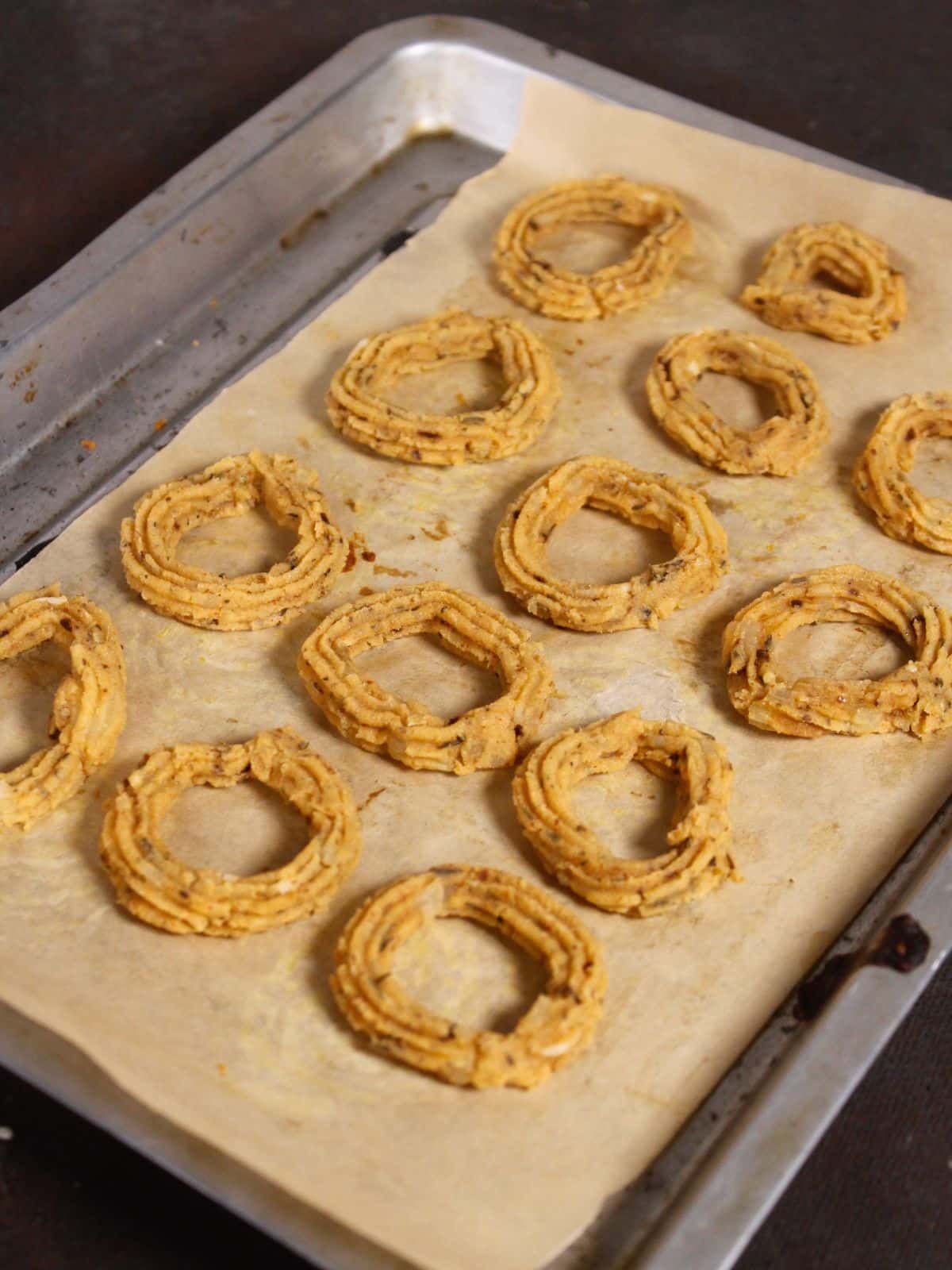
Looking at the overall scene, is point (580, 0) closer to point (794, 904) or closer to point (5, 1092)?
point (794, 904)

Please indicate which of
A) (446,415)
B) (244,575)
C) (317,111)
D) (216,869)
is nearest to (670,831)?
(216,869)

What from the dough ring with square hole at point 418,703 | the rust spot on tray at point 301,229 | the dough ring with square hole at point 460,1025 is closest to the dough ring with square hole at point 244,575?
the dough ring with square hole at point 418,703

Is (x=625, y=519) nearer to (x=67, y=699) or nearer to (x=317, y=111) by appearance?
(x=67, y=699)

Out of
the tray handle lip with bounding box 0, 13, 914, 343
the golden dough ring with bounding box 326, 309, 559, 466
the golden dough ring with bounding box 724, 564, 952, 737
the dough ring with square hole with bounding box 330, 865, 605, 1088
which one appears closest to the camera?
the dough ring with square hole with bounding box 330, 865, 605, 1088

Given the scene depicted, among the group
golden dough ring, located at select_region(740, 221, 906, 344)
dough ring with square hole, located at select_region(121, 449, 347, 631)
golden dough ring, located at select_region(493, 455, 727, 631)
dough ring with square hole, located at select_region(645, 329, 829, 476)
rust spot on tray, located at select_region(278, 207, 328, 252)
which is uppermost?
golden dough ring, located at select_region(740, 221, 906, 344)

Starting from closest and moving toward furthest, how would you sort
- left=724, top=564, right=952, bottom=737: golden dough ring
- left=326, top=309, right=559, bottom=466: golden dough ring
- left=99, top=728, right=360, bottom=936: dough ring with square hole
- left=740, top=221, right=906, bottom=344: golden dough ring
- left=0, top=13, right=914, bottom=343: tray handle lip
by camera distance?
left=99, top=728, right=360, bottom=936: dough ring with square hole < left=724, top=564, right=952, bottom=737: golden dough ring < left=326, top=309, right=559, bottom=466: golden dough ring < left=0, top=13, right=914, bottom=343: tray handle lip < left=740, top=221, right=906, bottom=344: golden dough ring

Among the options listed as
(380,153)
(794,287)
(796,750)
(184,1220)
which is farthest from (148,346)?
(184,1220)

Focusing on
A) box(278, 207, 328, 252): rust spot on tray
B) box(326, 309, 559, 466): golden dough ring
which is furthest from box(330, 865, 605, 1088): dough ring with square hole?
box(278, 207, 328, 252): rust spot on tray

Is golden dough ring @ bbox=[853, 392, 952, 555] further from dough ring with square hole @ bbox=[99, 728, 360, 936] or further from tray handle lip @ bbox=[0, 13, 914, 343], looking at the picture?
dough ring with square hole @ bbox=[99, 728, 360, 936]
